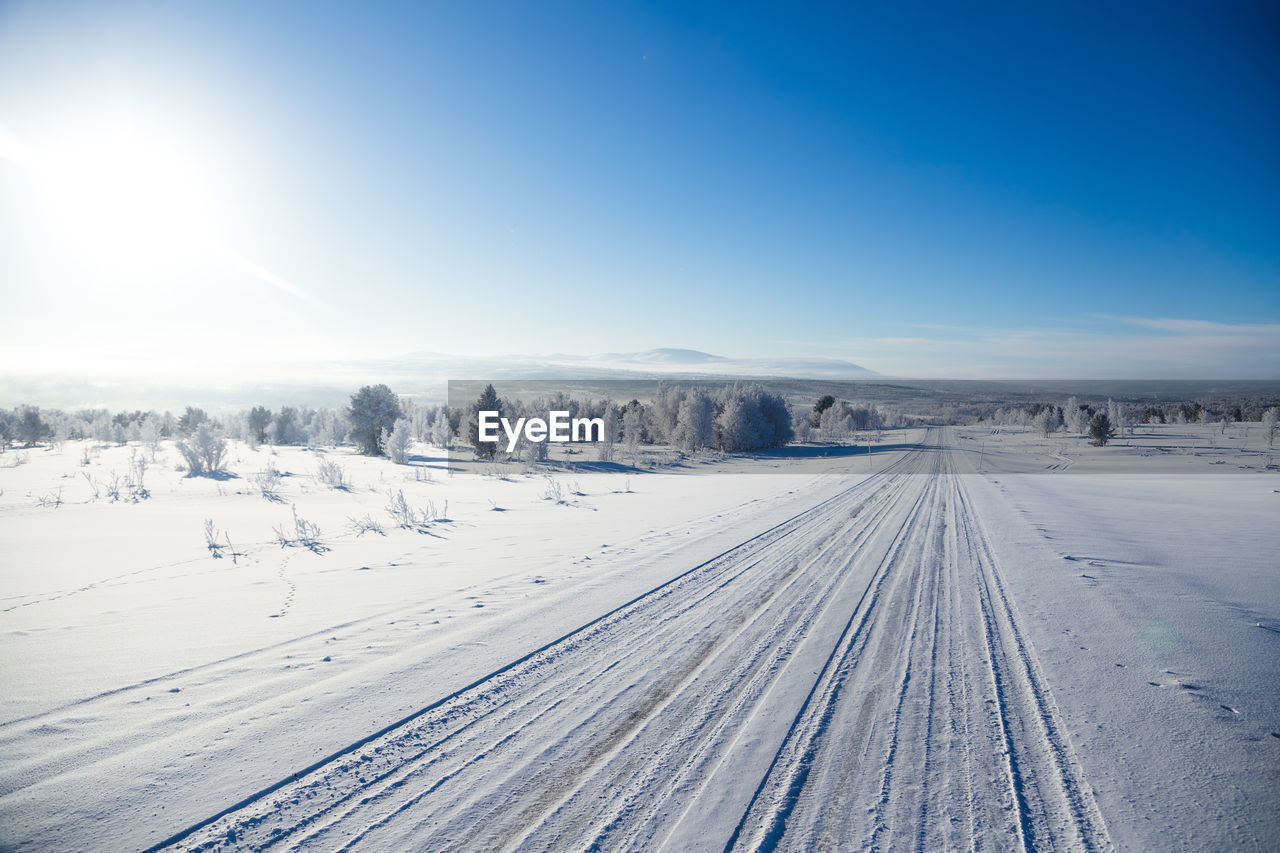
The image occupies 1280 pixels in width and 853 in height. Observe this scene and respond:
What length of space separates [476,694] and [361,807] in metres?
1.48

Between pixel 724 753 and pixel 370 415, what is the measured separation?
5041cm

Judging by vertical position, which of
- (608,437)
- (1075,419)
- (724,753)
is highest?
(1075,419)

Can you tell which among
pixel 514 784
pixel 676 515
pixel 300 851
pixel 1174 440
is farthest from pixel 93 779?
pixel 1174 440

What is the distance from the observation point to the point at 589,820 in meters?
3.30

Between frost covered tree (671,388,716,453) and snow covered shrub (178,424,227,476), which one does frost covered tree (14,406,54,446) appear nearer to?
→ snow covered shrub (178,424,227,476)

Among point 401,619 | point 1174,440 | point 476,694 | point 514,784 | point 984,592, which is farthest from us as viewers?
point 1174,440

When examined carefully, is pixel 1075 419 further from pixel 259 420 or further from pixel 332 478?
pixel 259 420

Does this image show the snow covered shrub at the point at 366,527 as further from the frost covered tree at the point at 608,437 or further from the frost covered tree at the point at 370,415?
the frost covered tree at the point at 370,415

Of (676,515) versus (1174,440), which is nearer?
(676,515)

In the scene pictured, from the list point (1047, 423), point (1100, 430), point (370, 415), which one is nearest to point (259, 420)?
point (370, 415)

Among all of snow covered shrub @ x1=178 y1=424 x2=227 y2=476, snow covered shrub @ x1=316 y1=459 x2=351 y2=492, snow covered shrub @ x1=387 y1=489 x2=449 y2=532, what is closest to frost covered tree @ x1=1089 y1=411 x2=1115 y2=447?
snow covered shrub @ x1=387 y1=489 x2=449 y2=532

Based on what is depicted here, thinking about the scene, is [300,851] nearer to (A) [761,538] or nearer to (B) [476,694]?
(B) [476,694]

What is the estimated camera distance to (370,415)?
47781 millimetres

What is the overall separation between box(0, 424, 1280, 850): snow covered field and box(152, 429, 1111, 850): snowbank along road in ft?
0.08
